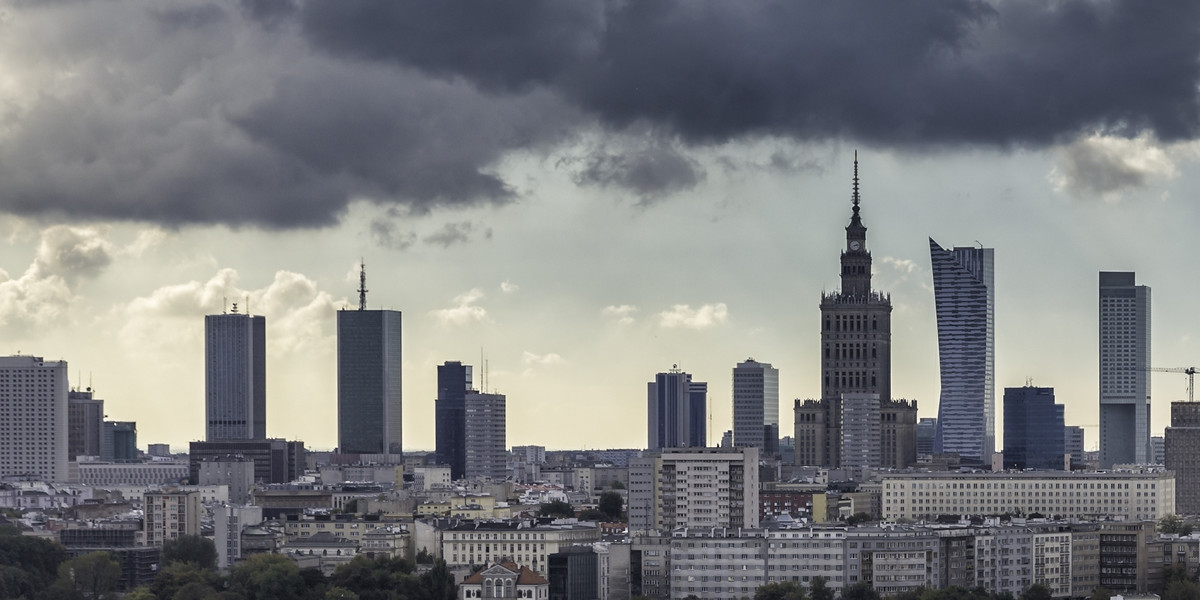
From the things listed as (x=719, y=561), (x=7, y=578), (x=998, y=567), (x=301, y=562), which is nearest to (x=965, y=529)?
(x=998, y=567)

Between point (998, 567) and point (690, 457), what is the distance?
28.6m

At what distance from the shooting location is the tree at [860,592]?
166625 mm

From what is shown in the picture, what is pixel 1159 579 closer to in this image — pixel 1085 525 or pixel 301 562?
pixel 1085 525

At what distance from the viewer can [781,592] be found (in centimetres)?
16538

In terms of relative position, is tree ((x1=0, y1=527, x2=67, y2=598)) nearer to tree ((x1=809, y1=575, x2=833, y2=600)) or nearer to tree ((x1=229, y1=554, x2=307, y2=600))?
tree ((x1=229, y1=554, x2=307, y2=600))

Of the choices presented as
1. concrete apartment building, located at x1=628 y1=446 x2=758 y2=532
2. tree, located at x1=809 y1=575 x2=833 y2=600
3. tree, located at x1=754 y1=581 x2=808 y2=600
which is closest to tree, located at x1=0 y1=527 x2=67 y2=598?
concrete apartment building, located at x1=628 y1=446 x2=758 y2=532

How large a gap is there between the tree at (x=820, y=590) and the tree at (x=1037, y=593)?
12148mm

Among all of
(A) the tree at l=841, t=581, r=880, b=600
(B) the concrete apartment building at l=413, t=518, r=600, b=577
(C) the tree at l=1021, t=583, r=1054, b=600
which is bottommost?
(C) the tree at l=1021, t=583, r=1054, b=600

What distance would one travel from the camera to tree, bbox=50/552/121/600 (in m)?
184

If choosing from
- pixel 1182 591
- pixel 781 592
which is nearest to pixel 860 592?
pixel 781 592

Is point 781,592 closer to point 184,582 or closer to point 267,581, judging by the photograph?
point 267,581

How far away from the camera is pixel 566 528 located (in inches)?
7840

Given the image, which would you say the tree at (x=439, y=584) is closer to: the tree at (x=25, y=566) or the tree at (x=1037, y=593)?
the tree at (x=25, y=566)

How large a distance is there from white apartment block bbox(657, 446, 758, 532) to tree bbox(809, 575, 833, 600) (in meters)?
24.7
